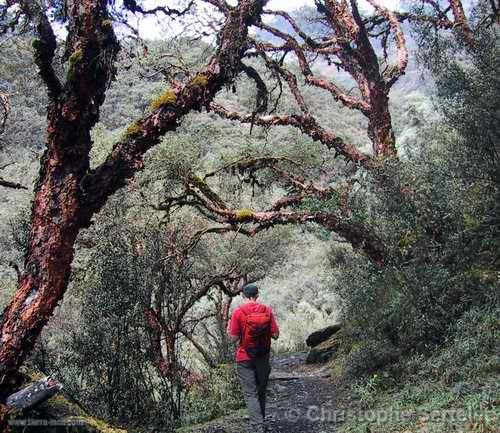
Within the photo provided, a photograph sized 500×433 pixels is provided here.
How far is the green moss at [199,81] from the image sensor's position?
639 cm

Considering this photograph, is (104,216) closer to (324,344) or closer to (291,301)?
(324,344)

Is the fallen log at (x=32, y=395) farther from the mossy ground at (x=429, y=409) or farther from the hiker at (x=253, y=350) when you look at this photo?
the mossy ground at (x=429, y=409)

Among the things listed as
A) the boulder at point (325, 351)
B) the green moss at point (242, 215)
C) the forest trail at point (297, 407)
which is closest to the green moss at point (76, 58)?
the forest trail at point (297, 407)

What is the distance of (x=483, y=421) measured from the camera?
4941 millimetres

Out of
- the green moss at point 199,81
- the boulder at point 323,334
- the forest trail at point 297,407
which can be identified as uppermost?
the green moss at point 199,81

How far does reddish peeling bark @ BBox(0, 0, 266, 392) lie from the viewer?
518 centimetres

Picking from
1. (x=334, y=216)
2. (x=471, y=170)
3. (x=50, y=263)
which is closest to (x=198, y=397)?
(x=334, y=216)

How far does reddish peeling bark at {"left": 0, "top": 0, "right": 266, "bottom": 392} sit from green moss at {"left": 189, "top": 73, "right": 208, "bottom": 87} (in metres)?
0.07

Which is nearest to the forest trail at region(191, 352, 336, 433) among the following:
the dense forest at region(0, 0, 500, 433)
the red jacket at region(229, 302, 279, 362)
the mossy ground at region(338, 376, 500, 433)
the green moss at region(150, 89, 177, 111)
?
the dense forest at region(0, 0, 500, 433)

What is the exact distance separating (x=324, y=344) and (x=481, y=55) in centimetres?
865

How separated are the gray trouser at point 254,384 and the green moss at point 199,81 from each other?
3.50m

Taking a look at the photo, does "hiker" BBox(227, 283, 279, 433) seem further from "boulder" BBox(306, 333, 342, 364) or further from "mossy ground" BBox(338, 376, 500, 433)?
"boulder" BBox(306, 333, 342, 364)

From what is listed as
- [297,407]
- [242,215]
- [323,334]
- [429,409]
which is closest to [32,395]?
[429,409]

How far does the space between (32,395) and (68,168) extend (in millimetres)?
2421
